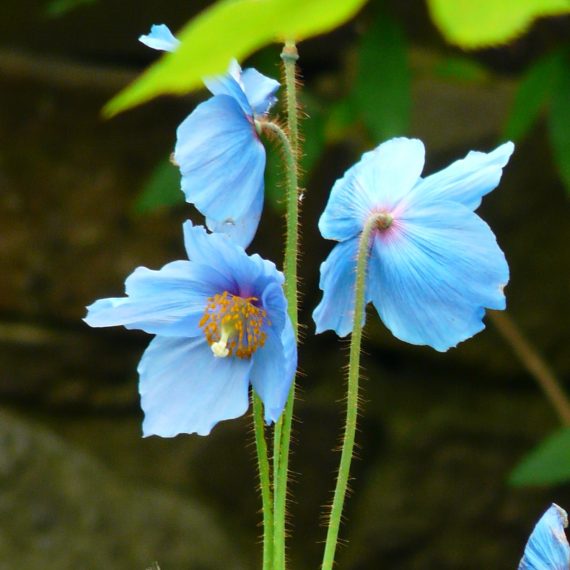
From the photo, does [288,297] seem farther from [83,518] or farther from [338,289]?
[83,518]

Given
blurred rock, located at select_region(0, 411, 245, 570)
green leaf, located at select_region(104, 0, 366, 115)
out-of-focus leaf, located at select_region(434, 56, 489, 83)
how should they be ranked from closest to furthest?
green leaf, located at select_region(104, 0, 366, 115) < out-of-focus leaf, located at select_region(434, 56, 489, 83) < blurred rock, located at select_region(0, 411, 245, 570)

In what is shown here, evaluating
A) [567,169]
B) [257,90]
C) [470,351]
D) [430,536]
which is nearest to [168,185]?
[567,169]

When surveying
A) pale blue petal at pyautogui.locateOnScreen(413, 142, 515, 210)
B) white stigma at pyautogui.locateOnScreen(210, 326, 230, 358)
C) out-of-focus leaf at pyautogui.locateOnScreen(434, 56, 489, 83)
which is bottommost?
out-of-focus leaf at pyautogui.locateOnScreen(434, 56, 489, 83)

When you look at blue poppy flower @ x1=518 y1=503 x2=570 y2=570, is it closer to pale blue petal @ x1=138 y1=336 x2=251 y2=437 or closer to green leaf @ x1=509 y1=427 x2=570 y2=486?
pale blue petal @ x1=138 y1=336 x2=251 y2=437

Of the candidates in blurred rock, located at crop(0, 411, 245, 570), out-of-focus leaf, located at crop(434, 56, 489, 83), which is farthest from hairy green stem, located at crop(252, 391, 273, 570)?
blurred rock, located at crop(0, 411, 245, 570)

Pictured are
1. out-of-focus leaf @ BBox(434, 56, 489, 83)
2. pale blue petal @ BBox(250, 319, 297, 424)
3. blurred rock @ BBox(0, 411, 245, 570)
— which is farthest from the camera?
blurred rock @ BBox(0, 411, 245, 570)

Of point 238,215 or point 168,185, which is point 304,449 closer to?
point 168,185
